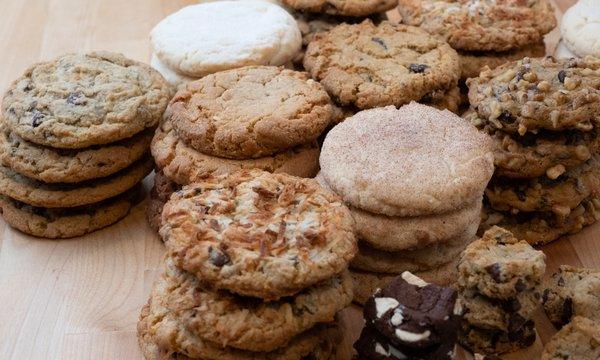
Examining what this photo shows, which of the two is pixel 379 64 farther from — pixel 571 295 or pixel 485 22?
pixel 571 295

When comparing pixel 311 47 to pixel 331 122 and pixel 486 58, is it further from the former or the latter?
pixel 486 58

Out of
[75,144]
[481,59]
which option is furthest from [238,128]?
[481,59]

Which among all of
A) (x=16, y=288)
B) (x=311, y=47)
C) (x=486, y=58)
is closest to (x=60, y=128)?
(x=16, y=288)

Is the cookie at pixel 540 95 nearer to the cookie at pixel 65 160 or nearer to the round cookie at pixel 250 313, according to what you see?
the round cookie at pixel 250 313

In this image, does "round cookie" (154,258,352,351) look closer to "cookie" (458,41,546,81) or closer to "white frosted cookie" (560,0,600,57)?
"cookie" (458,41,546,81)

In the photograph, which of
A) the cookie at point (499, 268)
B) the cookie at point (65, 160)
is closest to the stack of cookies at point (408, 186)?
the cookie at point (499, 268)

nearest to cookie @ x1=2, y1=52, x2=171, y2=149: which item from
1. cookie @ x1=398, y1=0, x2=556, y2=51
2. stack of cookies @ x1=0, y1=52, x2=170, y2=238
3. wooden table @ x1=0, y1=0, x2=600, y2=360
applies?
stack of cookies @ x1=0, y1=52, x2=170, y2=238

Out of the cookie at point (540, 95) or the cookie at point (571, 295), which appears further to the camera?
the cookie at point (540, 95)
